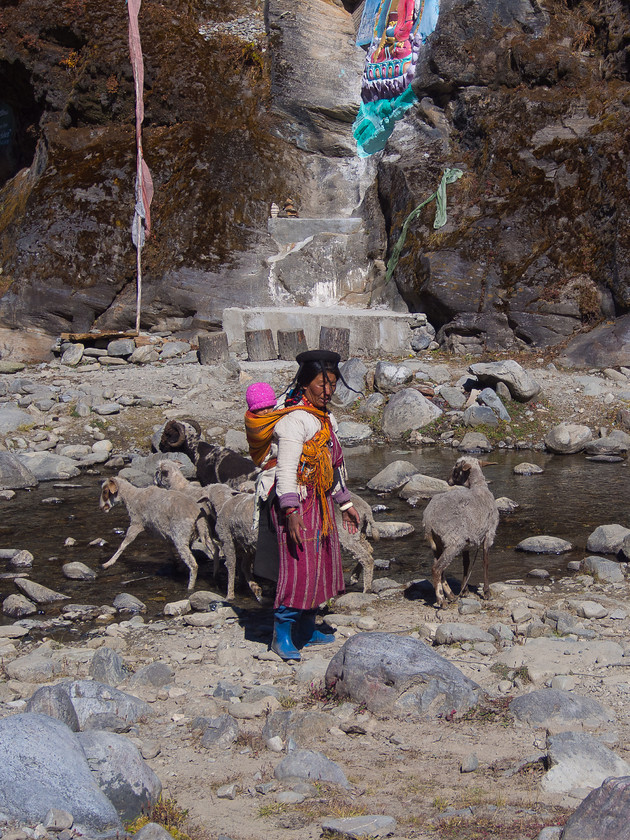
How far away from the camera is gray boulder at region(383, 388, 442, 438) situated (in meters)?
14.5

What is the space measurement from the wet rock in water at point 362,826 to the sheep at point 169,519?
4558 mm

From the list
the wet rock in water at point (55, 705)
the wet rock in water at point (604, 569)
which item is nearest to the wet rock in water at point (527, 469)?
the wet rock in water at point (604, 569)

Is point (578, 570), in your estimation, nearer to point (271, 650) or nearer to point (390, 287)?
point (271, 650)

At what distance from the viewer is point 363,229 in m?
23.2

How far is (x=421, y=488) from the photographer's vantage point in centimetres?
1083

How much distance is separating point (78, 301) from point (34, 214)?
2.90 meters

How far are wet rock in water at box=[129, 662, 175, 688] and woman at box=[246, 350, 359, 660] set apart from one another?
2.63ft

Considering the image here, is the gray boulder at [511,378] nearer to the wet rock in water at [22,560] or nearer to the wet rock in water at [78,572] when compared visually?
the wet rock in water at [78,572]

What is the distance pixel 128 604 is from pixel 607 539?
4747 millimetres

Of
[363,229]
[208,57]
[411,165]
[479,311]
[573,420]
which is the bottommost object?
[573,420]

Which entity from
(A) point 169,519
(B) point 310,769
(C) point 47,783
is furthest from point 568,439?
(C) point 47,783

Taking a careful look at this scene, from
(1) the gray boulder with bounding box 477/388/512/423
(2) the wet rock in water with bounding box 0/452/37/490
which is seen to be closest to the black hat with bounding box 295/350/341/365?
(2) the wet rock in water with bounding box 0/452/37/490

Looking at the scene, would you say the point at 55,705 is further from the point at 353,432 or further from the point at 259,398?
the point at 353,432

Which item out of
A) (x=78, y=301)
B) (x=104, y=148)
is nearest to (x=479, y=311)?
(x=78, y=301)
